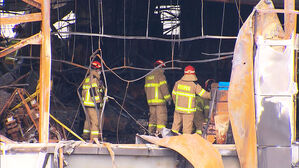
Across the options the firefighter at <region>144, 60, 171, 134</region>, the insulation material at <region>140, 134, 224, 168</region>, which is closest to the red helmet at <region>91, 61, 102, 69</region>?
the firefighter at <region>144, 60, 171, 134</region>

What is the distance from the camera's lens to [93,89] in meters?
11.5

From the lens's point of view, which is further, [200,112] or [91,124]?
[200,112]

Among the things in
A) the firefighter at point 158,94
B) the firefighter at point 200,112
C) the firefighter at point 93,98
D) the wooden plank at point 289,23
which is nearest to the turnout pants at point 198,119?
the firefighter at point 200,112

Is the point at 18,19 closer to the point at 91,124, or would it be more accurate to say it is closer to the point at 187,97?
the point at 91,124

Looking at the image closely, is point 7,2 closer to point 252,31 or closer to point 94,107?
point 94,107

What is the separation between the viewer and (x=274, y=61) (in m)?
7.54

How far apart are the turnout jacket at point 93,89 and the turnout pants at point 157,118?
1538mm

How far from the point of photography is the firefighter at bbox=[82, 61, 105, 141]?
37.7 ft

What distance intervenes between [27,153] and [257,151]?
364cm

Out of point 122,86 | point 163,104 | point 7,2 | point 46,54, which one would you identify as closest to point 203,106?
point 163,104

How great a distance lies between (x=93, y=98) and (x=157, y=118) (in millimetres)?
1894

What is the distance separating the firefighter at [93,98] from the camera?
11484 millimetres

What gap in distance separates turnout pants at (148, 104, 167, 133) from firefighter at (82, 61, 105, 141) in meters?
1.47

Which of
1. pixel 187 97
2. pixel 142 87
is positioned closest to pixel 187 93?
pixel 187 97
